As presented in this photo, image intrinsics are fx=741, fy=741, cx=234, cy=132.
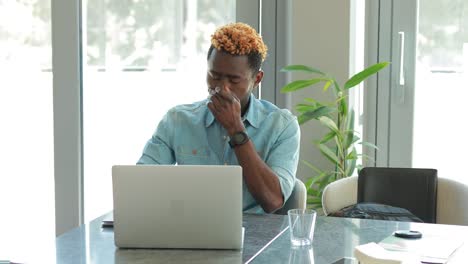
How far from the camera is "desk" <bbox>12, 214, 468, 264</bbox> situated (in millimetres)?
1794

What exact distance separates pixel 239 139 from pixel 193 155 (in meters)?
0.21

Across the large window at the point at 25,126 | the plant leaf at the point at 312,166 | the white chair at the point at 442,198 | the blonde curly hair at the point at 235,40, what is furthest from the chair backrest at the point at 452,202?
the large window at the point at 25,126

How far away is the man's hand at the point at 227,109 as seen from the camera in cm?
250

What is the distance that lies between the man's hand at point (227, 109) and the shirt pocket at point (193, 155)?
0.13m

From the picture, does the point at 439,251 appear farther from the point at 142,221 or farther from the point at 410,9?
the point at 410,9

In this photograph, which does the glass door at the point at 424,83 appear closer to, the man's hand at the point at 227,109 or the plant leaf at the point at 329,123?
the plant leaf at the point at 329,123

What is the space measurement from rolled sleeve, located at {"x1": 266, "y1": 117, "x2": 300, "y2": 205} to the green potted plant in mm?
A: 739

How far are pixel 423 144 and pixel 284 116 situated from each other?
1261 mm

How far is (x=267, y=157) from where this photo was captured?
8.45 ft

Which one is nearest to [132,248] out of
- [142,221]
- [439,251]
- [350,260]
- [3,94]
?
[142,221]

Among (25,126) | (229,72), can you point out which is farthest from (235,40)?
(25,126)

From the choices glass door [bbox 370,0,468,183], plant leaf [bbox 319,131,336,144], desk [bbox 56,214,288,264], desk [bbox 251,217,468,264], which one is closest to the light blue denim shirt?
desk [bbox 251,217,468,264]

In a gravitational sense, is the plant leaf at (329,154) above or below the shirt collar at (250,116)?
below

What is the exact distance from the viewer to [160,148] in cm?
257
